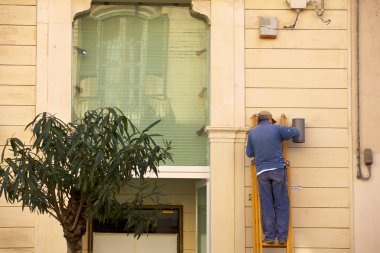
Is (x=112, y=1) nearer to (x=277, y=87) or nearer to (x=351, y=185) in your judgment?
(x=277, y=87)

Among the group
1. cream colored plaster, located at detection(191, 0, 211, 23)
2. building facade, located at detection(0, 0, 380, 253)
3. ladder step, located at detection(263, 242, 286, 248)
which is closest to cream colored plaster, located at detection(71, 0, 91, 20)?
building facade, located at detection(0, 0, 380, 253)

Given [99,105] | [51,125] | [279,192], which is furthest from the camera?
[99,105]

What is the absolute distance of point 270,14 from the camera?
10781 millimetres

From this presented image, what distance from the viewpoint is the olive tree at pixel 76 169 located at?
24.7 ft

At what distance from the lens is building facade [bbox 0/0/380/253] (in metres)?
10.5

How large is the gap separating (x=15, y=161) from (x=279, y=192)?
3.40 metres

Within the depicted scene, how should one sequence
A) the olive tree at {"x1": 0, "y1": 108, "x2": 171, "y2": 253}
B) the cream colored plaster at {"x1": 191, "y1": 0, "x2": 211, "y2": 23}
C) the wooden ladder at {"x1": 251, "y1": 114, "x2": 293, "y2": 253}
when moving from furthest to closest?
the cream colored plaster at {"x1": 191, "y1": 0, "x2": 211, "y2": 23}, the wooden ladder at {"x1": 251, "y1": 114, "x2": 293, "y2": 253}, the olive tree at {"x1": 0, "y1": 108, "x2": 171, "y2": 253}

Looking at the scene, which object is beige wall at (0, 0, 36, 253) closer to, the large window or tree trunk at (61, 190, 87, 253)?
the large window

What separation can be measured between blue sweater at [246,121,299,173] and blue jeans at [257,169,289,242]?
0.30ft

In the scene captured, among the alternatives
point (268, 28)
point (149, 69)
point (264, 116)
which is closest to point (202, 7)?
point (268, 28)

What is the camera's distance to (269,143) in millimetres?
10117

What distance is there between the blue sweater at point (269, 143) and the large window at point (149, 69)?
0.82 meters

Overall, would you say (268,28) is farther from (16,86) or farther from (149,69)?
(16,86)

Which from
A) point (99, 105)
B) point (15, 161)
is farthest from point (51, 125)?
point (99, 105)
